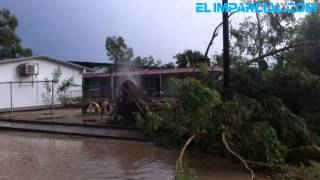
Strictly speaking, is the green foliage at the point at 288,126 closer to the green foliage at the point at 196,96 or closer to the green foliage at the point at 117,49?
the green foliage at the point at 196,96

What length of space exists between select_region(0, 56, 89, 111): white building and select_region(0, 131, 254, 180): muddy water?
10531mm

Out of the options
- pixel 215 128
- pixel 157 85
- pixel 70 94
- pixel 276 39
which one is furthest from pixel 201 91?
pixel 157 85

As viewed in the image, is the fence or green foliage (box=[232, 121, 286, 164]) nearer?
green foliage (box=[232, 121, 286, 164])

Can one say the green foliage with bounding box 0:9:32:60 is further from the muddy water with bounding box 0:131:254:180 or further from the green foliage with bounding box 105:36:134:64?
the muddy water with bounding box 0:131:254:180

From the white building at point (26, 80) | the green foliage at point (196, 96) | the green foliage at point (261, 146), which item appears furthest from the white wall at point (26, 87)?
the green foliage at point (261, 146)

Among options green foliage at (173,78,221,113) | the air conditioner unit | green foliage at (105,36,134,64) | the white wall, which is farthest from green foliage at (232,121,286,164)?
green foliage at (105,36,134,64)

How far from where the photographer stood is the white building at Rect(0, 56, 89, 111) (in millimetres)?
25136

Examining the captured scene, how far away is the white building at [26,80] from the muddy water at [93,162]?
415 inches

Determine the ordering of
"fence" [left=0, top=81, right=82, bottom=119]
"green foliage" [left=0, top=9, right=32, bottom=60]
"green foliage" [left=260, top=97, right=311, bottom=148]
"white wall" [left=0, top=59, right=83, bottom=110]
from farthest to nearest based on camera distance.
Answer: "green foliage" [left=0, top=9, right=32, bottom=60] → "white wall" [left=0, top=59, right=83, bottom=110] → "fence" [left=0, top=81, right=82, bottom=119] → "green foliage" [left=260, top=97, right=311, bottom=148]

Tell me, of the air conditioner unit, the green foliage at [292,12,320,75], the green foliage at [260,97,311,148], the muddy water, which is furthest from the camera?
the air conditioner unit

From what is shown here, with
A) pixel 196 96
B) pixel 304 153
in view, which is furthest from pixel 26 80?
pixel 304 153

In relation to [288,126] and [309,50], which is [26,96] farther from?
[288,126]

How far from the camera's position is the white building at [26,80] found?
25136 mm

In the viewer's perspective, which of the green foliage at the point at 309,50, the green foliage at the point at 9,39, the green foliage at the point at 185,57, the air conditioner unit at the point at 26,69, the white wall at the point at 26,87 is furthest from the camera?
the green foliage at the point at 185,57
